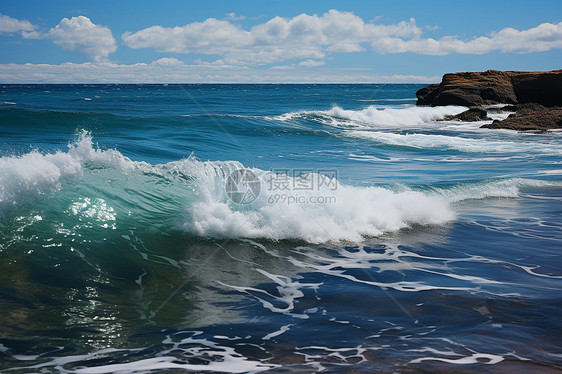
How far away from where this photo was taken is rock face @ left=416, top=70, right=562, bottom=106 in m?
36.8

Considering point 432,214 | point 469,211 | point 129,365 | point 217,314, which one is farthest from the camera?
point 469,211

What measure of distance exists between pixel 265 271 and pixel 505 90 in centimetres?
3951

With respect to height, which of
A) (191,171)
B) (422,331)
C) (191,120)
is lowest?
(422,331)

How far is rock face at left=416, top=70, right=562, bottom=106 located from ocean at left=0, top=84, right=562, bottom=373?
29.4 metres

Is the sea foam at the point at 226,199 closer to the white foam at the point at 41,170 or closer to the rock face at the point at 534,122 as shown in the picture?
the white foam at the point at 41,170

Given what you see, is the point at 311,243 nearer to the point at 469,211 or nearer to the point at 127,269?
the point at 127,269

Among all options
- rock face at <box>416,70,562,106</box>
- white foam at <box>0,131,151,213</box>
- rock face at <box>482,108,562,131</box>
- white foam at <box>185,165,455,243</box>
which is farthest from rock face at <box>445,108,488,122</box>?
white foam at <box>0,131,151,213</box>

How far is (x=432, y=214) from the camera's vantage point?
848cm

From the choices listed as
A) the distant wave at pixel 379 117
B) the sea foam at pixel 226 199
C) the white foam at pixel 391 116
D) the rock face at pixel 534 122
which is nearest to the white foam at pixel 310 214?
the sea foam at pixel 226 199

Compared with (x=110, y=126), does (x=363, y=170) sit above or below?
below

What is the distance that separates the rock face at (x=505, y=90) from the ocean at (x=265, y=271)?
2939 cm

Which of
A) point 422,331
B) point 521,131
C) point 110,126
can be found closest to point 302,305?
point 422,331

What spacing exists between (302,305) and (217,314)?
0.86 m

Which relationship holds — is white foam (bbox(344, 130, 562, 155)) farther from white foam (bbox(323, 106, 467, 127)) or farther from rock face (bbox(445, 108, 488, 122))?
rock face (bbox(445, 108, 488, 122))
